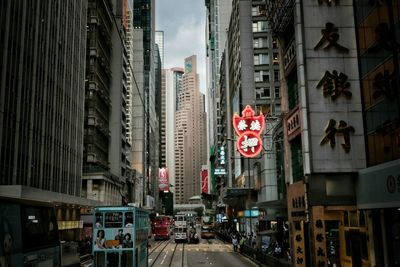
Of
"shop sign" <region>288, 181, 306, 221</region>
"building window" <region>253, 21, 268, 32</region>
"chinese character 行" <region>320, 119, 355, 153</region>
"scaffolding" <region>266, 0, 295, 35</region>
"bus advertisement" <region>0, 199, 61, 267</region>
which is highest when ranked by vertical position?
"building window" <region>253, 21, 268, 32</region>

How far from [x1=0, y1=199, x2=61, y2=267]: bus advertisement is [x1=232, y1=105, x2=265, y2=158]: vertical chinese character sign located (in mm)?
32646

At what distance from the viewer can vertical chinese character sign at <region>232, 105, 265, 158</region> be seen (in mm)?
47188

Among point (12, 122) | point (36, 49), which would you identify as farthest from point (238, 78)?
point (12, 122)

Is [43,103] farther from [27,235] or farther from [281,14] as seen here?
[27,235]

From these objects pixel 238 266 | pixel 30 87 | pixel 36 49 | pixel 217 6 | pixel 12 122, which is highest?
pixel 217 6

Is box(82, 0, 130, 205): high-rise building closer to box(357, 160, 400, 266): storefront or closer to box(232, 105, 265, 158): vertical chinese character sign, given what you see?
box(232, 105, 265, 158): vertical chinese character sign

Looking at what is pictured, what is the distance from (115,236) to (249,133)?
2763 centimetres

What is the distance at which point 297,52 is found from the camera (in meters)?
27.7

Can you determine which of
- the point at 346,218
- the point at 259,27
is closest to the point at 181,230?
the point at 259,27

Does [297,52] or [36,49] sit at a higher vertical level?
[36,49]

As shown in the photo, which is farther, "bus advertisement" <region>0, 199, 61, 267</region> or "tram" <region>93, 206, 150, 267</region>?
"tram" <region>93, 206, 150, 267</region>

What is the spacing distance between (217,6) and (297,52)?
12921cm

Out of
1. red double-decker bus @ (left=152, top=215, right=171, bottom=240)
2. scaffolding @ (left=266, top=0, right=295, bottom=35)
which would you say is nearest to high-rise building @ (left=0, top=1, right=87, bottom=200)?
red double-decker bus @ (left=152, top=215, right=171, bottom=240)

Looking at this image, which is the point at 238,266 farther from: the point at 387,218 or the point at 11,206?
the point at 11,206
